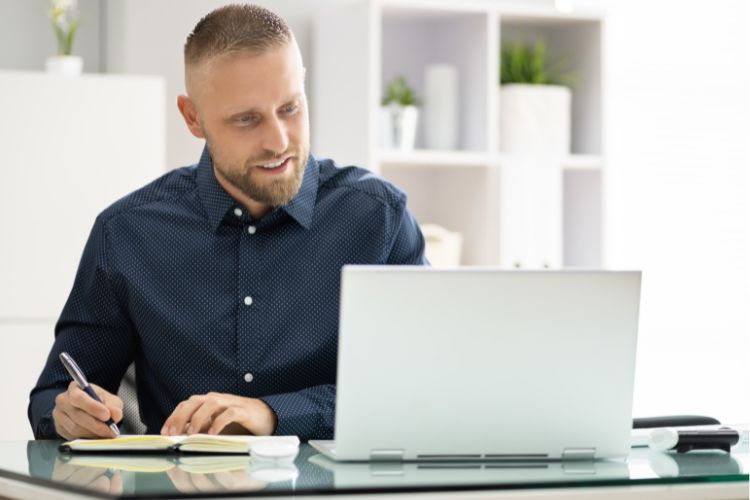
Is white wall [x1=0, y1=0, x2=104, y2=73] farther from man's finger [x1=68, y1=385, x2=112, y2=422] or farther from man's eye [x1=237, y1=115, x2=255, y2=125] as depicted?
man's finger [x1=68, y1=385, x2=112, y2=422]

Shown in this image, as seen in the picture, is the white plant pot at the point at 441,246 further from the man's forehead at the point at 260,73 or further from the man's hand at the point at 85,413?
the man's hand at the point at 85,413

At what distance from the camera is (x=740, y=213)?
5.18 m

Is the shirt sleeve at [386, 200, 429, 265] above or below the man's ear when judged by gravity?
below

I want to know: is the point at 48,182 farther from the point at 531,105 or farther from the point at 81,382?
the point at 81,382

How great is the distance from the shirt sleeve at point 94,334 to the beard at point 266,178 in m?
0.29

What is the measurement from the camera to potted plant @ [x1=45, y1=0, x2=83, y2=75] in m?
4.13

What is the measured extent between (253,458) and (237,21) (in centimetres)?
87

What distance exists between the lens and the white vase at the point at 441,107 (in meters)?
4.46

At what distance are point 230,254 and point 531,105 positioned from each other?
92.3 inches

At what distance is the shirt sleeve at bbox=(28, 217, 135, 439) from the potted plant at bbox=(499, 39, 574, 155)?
2.37m

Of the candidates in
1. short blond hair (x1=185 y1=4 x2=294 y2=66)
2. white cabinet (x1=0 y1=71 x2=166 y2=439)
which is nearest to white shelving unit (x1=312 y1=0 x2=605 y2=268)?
white cabinet (x1=0 y1=71 x2=166 y2=439)

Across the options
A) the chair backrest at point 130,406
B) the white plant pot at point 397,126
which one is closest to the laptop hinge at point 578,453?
the chair backrest at point 130,406

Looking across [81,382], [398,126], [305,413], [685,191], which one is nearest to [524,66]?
[398,126]

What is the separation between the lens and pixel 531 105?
14.7 ft
